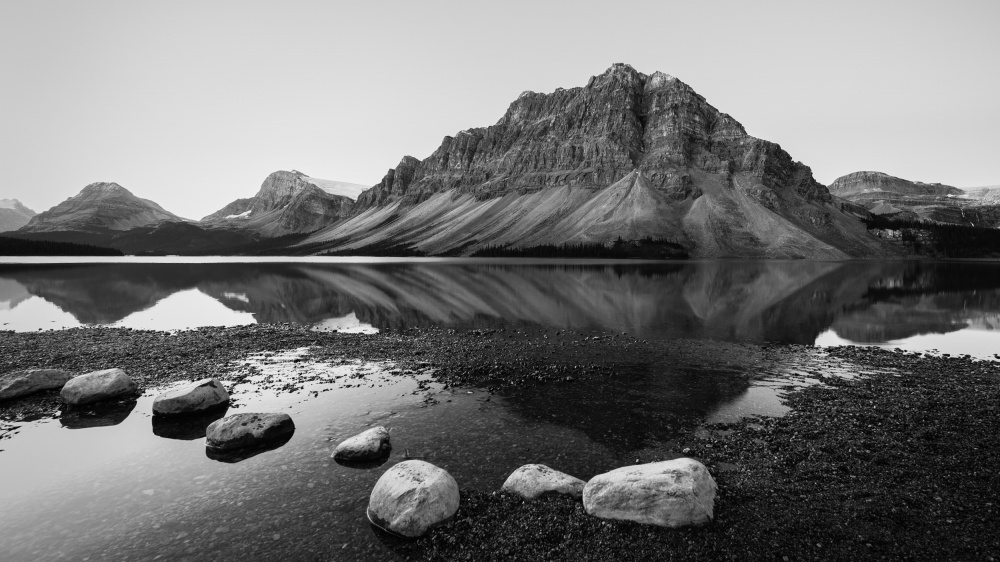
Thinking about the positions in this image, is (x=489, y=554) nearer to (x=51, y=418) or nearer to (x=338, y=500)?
(x=338, y=500)

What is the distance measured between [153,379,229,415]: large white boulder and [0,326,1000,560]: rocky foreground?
225 inches

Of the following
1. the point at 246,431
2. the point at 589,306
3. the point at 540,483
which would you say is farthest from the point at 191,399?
the point at 589,306

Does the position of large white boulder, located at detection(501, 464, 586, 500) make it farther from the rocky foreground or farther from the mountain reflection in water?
the mountain reflection in water

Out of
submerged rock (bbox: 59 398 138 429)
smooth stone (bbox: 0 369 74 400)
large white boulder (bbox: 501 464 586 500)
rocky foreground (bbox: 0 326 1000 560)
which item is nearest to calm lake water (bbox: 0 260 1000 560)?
submerged rock (bbox: 59 398 138 429)

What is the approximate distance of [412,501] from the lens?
1241 centimetres

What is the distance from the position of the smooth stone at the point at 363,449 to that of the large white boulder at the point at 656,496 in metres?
7.96

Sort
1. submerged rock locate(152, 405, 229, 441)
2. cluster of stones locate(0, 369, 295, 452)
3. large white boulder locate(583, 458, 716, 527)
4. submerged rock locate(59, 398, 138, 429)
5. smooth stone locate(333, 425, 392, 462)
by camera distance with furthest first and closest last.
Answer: submerged rock locate(59, 398, 138, 429) < submerged rock locate(152, 405, 229, 441) < cluster of stones locate(0, 369, 295, 452) < smooth stone locate(333, 425, 392, 462) < large white boulder locate(583, 458, 716, 527)

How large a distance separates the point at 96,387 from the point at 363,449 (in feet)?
54.9

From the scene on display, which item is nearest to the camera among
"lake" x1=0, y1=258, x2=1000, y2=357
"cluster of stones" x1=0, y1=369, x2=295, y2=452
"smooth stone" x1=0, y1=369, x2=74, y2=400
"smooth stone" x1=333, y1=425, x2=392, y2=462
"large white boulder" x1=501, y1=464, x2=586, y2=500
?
"large white boulder" x1=501, y1=464, x2=586, y2=500

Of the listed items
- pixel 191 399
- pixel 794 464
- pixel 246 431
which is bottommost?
pixel 794 464

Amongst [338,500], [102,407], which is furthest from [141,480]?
[102,407]

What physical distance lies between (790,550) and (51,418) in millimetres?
30193

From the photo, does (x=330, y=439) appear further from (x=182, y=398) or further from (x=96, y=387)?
(x=96, y=387)

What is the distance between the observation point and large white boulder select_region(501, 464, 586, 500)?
13578mm
